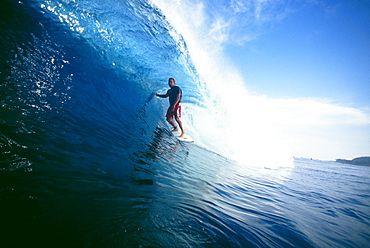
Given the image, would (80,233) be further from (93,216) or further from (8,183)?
(8,183)

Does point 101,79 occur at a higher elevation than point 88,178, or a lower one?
higher

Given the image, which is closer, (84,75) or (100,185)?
(100,185)

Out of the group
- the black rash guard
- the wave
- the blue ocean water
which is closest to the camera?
the blue ocean water

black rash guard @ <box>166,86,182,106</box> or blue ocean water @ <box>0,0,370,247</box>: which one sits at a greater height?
black rash guard @ <box>166,86,182,106</box>

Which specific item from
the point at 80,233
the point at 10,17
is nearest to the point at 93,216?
the point at 80,233

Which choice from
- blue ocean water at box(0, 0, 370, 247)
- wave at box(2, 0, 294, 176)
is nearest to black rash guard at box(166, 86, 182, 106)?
wave at box(2, 0, 294, 176)

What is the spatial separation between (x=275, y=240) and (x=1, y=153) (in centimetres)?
297

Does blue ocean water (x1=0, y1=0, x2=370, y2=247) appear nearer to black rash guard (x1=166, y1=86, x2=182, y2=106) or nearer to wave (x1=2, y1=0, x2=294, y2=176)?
wave (x1=2, y1=0, x2=294, y2=176)

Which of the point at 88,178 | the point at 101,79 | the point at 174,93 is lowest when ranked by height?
the point at 88,178

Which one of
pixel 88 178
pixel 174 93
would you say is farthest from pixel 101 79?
pixel 88 178

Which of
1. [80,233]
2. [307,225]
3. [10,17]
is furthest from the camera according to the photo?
[10,17]

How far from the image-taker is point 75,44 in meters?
6.21

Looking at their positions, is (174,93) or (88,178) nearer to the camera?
(88,178)

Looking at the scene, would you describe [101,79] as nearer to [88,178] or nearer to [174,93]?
[174,93]
